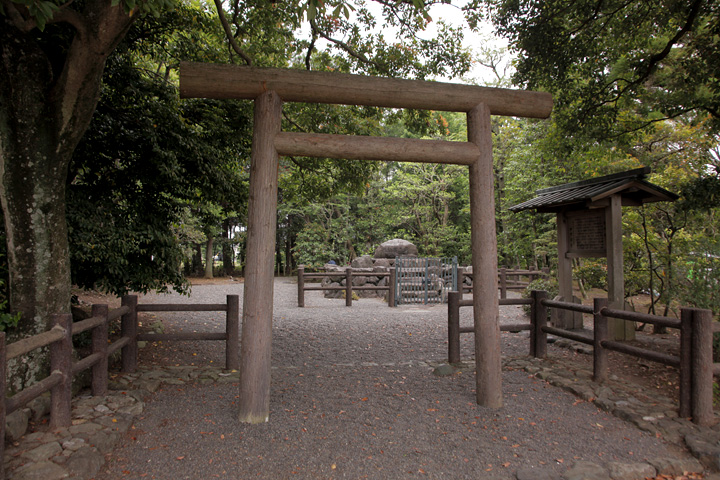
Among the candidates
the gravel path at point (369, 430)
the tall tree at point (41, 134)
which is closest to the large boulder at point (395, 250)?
the gravel path at point (369, 430)

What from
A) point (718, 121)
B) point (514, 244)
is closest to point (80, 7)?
point (718, 121)

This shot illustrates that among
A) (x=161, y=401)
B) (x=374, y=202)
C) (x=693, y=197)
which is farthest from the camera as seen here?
(x=374, y=202)

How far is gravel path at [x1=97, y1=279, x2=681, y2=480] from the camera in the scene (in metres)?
2.97

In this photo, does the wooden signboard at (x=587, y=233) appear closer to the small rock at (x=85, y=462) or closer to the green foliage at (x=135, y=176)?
the green foliage at (x=135, y=176)

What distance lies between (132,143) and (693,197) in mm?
7169

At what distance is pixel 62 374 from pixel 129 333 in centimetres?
145

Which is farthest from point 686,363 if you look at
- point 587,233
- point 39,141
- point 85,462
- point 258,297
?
point 39,141

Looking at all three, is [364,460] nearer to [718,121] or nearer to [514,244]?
[718,121]

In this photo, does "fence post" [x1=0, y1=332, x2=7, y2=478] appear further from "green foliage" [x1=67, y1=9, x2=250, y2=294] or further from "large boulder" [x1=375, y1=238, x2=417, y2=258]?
"large boulder" [x1=375, y1=238, x2=417, y2=258]

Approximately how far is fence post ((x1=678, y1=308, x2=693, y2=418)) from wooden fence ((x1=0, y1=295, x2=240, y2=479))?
454cm

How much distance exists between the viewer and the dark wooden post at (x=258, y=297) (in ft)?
11.9

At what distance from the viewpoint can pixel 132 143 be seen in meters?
4.89

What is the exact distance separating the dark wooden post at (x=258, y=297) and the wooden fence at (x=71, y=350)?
1.36m

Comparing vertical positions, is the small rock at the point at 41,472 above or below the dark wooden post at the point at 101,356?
below
